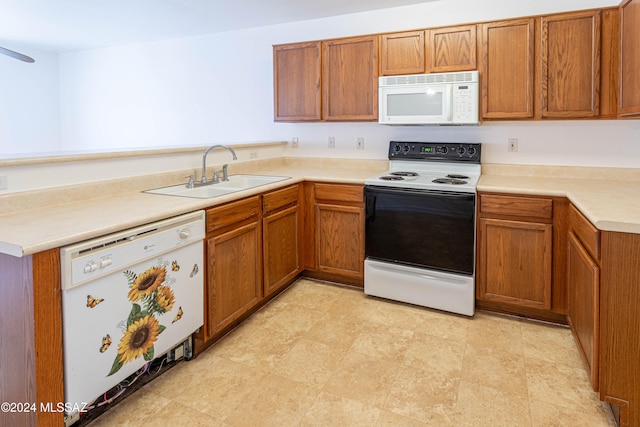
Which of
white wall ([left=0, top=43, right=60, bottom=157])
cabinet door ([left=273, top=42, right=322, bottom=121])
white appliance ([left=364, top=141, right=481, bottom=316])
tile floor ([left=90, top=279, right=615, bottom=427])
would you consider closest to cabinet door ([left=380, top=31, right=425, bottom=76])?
cabinet door ([left=273, top=42, right=322, bottom=121])

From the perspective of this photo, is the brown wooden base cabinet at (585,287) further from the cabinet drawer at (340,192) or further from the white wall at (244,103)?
the cabinet drawer at (340,192)

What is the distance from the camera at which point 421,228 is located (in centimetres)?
275

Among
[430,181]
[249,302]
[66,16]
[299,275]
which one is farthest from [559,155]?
[66,16]

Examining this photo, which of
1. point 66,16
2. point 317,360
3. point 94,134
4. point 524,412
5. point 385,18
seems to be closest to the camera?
point 524,412

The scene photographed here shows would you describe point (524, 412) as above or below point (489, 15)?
below

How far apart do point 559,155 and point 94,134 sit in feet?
17.5

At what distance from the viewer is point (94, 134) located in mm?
5285

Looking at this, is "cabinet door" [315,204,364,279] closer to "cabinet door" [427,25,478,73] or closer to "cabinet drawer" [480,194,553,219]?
"cabinet drawer" [480,194,553,219]

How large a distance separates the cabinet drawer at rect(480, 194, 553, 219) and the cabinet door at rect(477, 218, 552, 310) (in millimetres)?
58

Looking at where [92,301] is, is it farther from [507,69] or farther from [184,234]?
[507,69]

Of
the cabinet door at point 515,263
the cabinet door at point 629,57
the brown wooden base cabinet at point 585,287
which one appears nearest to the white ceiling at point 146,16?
the cabinet door at point 629,57

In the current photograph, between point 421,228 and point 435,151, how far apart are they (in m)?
0.80

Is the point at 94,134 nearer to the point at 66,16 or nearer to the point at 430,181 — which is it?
the point at 66,16

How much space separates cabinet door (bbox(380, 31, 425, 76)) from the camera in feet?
9.70
